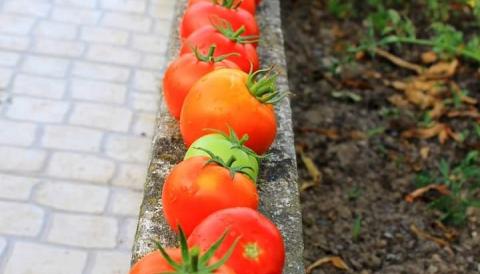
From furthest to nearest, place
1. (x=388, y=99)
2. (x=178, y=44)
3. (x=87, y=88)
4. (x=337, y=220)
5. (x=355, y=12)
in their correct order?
(x=355, y=12) → (x=388, y=99) → (x=87, y=88) → (x=337, y=220) → (x=178, y=44)

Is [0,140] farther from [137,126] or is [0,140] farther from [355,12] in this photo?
[355,12]

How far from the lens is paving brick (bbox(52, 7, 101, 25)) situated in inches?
173

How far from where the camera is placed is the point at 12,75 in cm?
391

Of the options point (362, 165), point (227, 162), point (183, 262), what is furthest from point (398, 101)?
point (183, 262)

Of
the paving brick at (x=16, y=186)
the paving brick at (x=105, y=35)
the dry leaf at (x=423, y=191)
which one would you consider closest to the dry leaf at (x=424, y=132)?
the dry leaf at (x=423, y=191)

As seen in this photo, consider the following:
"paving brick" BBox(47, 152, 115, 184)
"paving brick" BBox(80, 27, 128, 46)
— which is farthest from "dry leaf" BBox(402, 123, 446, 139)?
"paving brick" BBox(80, 27, 128, 46)

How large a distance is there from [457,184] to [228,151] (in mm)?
1771

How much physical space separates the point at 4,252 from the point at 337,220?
133 cm

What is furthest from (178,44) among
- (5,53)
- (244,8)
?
(5,53)

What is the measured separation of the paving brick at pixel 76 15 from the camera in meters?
4.40

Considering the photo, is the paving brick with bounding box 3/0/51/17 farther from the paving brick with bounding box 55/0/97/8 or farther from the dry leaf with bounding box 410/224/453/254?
the dry leaf with bounding box 410/224/453/254

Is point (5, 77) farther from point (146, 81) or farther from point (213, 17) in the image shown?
point (213, 17)

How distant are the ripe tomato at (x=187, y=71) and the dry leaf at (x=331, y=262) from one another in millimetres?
912

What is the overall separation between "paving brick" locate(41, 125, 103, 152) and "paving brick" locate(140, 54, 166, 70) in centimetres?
62
